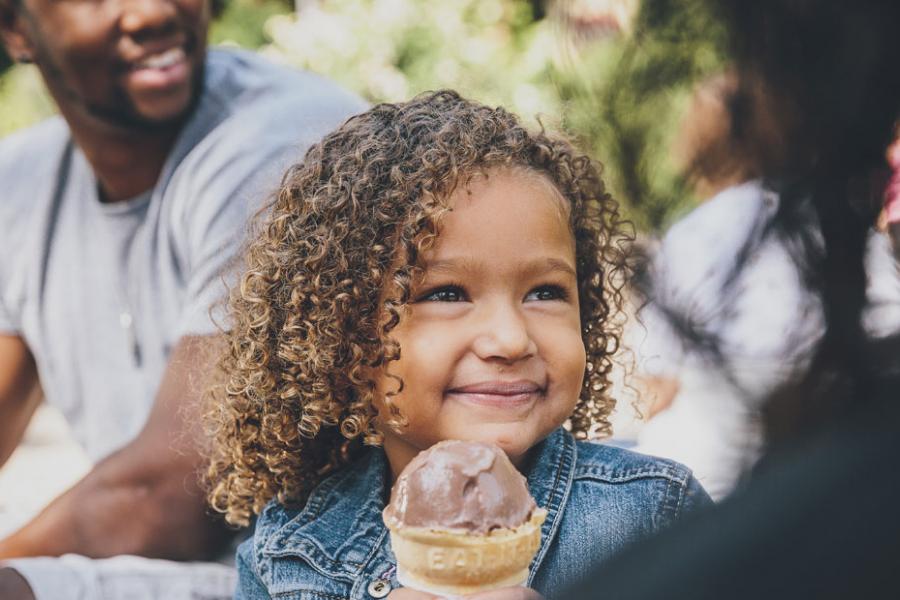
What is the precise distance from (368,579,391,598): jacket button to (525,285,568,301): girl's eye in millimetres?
484

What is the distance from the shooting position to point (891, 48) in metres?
0.62

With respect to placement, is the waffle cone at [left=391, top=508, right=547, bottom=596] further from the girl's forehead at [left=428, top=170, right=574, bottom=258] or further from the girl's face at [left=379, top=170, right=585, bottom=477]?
the girl's forehead at [left=428, top=170, right=574, bottom=258]

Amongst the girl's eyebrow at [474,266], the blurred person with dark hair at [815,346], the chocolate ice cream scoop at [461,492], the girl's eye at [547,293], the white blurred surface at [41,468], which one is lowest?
the white blurred surface at [41,468]

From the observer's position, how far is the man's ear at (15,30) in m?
2.95

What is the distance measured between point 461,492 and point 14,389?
2.00 meters

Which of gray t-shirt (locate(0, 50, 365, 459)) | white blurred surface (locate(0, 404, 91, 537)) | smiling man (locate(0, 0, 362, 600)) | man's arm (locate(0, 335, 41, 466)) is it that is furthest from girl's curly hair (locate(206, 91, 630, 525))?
white blurred surface (locate(0, 404, 91, 537))

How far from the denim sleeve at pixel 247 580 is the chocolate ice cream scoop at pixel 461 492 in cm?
59

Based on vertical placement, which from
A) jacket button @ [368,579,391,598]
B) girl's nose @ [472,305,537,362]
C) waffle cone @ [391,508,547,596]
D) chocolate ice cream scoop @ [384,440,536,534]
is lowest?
jacket button @ [368,579,391,598]

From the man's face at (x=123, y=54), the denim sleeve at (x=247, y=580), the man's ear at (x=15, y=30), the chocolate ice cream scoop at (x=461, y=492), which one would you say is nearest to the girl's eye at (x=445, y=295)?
the chocolate ice cream scoop at (x=461, y=492)

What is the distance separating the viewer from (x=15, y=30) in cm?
300

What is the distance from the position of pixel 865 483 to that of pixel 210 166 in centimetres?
231

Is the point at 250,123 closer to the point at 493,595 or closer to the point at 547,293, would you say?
the point at 547,293

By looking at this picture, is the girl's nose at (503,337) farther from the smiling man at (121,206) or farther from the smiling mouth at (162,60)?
the smiling mouth at (162,60)

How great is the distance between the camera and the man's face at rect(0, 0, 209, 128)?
8.97 feet
